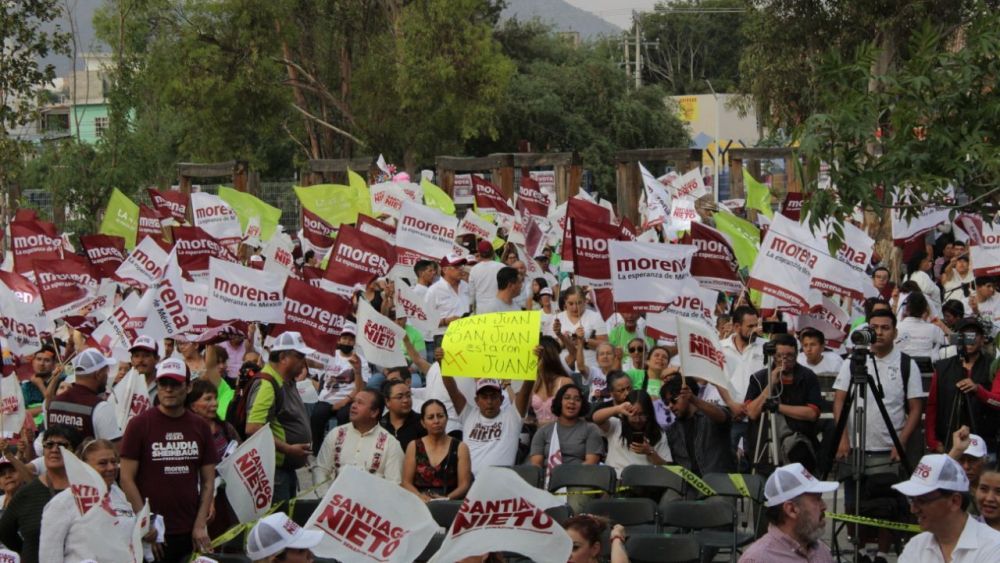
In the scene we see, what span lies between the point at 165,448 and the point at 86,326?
255 inches

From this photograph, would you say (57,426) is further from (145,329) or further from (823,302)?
(823,302)

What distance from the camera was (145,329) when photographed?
44.6ft

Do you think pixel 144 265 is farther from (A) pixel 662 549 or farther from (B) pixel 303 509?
(A) pixel 662 549

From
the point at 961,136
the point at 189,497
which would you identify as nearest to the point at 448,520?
the point at 189,497

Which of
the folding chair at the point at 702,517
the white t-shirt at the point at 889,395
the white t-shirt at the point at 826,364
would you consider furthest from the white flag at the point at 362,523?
the white t-shirt at the point at 826,364

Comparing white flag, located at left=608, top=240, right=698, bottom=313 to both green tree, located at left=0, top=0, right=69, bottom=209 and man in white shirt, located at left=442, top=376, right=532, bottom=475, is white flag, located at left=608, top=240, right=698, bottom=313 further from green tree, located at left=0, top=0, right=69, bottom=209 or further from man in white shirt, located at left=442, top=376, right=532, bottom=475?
green tree, located at left=0, top=0, right=69, bottom=209

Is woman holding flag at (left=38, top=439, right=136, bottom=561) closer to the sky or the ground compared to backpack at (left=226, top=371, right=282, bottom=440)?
closer to the ground

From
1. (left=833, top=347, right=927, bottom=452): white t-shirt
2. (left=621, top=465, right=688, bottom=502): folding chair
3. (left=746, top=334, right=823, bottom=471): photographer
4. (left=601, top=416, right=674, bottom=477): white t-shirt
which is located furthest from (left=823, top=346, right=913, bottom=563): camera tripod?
(left=601, top=416, right=674, bottom=477): white t-shirt

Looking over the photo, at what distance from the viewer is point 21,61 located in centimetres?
3016

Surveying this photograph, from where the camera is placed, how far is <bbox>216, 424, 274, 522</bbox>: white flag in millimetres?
10156

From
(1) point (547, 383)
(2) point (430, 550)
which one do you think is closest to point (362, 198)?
(1) point (547, 383)

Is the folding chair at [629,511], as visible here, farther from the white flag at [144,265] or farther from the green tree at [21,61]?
the green tree at [21,61]

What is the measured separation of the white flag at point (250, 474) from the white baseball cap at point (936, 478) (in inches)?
181

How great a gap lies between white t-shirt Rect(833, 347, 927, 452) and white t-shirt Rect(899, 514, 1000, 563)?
433 centimetres
